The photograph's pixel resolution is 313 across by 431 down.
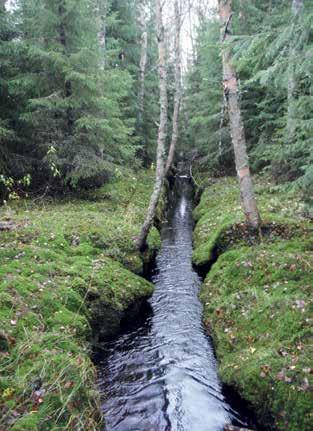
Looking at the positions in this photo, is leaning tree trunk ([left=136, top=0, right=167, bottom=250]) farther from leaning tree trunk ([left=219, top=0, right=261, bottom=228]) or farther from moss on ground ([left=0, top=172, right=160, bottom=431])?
leaning tree trunk ([left=219, top=0, right=261, bottom=228])

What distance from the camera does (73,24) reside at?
45.8 feet

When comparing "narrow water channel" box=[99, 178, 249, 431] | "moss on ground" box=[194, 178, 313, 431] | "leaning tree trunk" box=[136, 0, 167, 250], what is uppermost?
"leaning tree trunk" box=[136, 0, 167, 250]

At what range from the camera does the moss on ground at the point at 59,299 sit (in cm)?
460

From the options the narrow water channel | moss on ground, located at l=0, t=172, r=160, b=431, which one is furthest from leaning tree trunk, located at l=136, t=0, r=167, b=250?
the narrow water channel

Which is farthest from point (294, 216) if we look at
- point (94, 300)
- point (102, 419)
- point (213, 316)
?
point (102, 419)

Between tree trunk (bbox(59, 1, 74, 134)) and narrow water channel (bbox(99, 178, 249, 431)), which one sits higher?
tree trunk (bbox(59, 1, 74, 134))

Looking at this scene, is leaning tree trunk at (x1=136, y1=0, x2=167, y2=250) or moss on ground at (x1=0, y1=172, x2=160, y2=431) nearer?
moss on ground at (x1=0, y1=172, x2=160, y2=431)

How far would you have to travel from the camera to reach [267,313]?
6691 millimetres

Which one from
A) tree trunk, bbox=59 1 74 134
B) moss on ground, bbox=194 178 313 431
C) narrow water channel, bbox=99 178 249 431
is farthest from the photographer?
tree trunk, bbox=59 1 74 134

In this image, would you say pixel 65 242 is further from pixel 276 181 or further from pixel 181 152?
pixel 181 152

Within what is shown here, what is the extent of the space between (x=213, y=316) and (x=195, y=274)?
3.34 metres

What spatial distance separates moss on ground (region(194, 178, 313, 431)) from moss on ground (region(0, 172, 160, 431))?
84.5 inches

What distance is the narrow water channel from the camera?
18.4ft

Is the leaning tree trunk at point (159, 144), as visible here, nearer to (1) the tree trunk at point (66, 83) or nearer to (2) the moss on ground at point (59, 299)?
(2) the moss on ground at point (59, 299)
